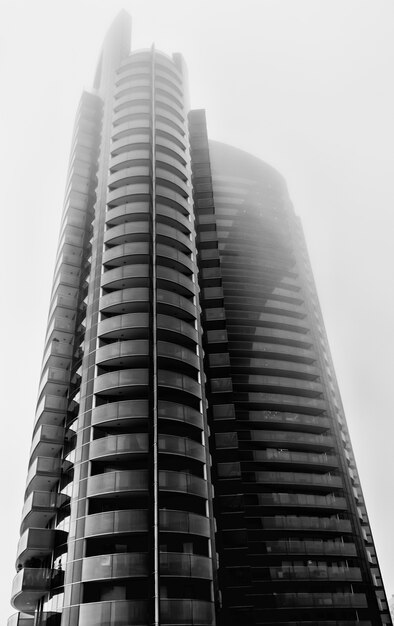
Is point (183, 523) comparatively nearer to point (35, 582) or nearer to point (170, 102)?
point (35, 582)

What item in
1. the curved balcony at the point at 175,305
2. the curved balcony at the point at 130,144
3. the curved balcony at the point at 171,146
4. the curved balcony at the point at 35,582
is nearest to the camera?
the curved balcony at the point at 35,582

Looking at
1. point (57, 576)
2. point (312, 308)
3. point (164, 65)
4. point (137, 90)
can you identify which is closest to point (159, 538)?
point (57, 576)

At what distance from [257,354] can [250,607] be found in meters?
28.4

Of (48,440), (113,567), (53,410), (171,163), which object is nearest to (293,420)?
(53,410)

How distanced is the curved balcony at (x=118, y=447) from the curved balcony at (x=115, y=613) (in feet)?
32.4

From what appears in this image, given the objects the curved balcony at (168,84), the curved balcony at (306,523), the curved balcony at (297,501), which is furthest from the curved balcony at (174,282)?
the curved balcony at (168,84)

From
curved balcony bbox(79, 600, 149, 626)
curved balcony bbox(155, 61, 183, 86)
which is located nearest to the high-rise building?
curved balcony bbox(79, 600, 149, 626)

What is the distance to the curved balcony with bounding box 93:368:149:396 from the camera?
43.1 meters

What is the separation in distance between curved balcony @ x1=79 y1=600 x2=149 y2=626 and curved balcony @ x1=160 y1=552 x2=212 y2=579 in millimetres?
2584

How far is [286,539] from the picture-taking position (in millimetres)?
53844

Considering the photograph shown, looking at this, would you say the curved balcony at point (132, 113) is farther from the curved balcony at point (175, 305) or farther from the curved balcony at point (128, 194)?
the curved balcony at point (175, 305)

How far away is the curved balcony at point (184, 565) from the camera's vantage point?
3516 centimetres

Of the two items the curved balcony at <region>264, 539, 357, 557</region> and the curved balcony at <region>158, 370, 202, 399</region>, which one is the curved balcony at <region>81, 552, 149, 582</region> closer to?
the curved balcony at <region>158, 370, 202, 399</region>

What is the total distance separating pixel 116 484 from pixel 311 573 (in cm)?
2621
